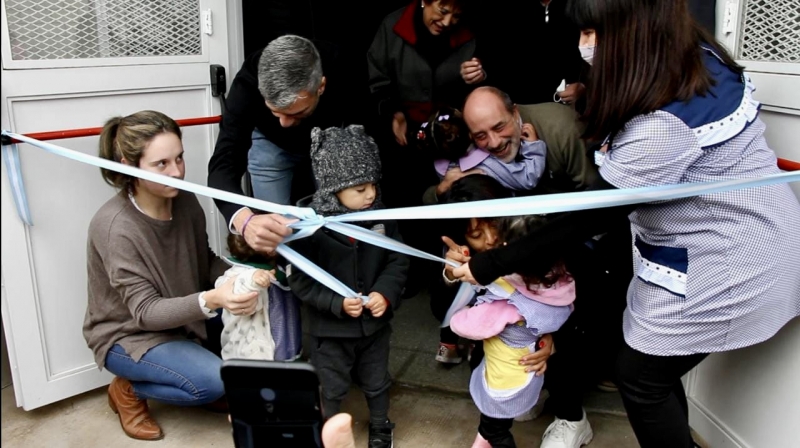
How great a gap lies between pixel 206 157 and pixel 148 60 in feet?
1.59

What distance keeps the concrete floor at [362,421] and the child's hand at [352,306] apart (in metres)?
0.62

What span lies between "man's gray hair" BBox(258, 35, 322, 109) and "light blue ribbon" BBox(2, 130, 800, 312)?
36 cm

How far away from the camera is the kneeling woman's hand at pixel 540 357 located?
2.36 meters

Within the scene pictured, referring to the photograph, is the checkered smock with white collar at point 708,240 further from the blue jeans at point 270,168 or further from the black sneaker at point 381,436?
the blue jeans at point 270,168

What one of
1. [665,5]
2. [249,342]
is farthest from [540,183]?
[249,342]

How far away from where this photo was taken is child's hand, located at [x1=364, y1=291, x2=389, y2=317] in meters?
2.41

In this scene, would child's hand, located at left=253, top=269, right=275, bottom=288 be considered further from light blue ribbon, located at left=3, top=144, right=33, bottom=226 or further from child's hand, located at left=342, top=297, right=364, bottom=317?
light blue ribbon, located at left=3, top=144, right=33, bottom=226

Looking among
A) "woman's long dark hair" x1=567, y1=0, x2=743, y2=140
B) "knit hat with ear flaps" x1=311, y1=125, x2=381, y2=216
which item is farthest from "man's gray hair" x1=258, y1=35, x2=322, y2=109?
"woman's long dark hair" x1=567, y1=0, x2=743, y2=140

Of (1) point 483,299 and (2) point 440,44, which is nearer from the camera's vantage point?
(1) point 483,299

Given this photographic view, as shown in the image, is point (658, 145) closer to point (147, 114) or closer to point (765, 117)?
point (765, 117)

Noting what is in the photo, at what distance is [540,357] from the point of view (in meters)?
2.38

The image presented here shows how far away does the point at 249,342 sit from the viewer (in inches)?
102

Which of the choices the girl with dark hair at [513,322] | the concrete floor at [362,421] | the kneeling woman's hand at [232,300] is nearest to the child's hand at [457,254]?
the girl with dark hair at [513,322]

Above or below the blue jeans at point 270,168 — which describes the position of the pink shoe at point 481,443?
below
